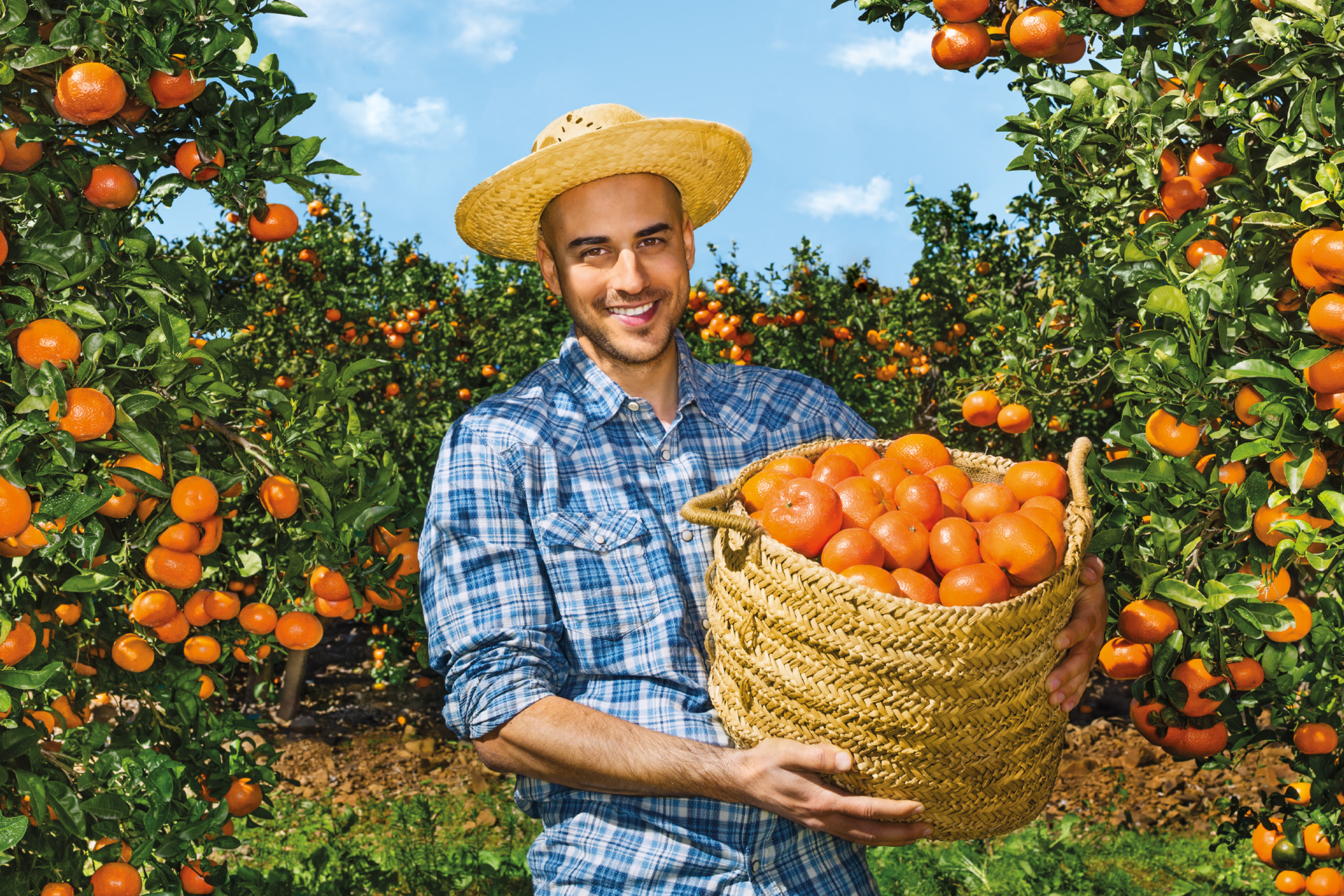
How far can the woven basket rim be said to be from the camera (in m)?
1.71

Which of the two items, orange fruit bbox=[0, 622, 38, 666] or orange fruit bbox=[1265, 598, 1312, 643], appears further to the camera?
orange fruit bbox=[0, 622, 38, 666]

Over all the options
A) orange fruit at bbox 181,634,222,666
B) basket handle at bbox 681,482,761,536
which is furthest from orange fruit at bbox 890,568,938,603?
orange fruit at bbox 181,634,222,666

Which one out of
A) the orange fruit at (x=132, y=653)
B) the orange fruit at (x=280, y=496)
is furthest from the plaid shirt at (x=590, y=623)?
the orange fruit at (x=132, y=653)

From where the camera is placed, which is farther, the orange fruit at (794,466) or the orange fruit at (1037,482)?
the orange fruit at (1037,482)

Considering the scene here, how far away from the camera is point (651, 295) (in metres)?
2.51

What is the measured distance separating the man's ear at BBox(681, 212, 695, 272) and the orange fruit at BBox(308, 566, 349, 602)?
1265mm

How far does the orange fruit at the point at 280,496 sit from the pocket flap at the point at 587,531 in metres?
0.70

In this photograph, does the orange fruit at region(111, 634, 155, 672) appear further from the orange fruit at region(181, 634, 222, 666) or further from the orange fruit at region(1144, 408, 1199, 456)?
the orange fruit at region(1144, 408, 1199, 456)

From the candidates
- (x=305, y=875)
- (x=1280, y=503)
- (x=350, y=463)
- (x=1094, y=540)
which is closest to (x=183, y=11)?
(x=350, y=463)

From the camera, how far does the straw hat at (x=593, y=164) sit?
2508mm

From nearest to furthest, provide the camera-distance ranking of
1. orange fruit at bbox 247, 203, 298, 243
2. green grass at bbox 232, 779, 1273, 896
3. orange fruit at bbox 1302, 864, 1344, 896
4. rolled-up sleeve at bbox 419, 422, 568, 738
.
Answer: rolled-up sleeve at bbox 419, 422, 568, 738, orange fruit at bbox 247, 203, 298, 243, orange fruit at bbox 1302, 864, 1344, 896, green grass at bbox 232, 779, 1273, 896

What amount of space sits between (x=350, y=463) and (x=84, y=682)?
3.91 feet

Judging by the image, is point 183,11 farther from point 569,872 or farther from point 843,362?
point 843,362

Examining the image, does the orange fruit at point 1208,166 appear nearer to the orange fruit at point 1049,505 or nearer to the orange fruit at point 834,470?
the orange fruit at point 1049,505
